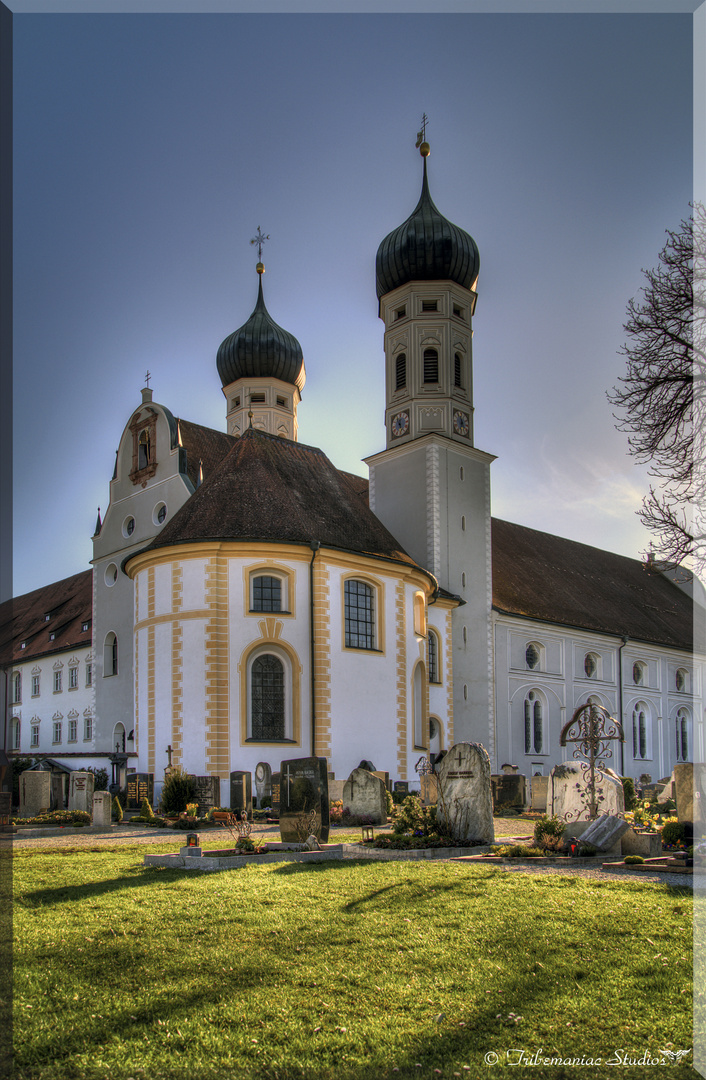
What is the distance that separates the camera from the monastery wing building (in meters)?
26.4

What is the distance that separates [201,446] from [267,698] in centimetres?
1155

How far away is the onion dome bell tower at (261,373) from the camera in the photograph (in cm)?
4425

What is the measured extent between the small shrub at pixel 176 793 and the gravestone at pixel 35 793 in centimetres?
296

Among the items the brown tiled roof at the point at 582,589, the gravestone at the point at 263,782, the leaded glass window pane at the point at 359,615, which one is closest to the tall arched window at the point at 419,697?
the leaded glass window pane at the point at 359,615

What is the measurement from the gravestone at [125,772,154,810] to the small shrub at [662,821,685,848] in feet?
50.4

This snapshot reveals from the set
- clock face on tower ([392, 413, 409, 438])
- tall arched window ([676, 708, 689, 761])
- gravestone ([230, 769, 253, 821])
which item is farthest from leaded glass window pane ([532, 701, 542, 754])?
gravestone ([230, 769, 253, 821])

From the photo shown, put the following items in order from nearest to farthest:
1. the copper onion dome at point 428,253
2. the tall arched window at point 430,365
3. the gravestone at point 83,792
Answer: the gravestone at point 83,792, the tall arched window at point 430,365, the copper onion dome at point 428,253

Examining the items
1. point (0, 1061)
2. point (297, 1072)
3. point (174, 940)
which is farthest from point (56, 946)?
point (297, 1072)

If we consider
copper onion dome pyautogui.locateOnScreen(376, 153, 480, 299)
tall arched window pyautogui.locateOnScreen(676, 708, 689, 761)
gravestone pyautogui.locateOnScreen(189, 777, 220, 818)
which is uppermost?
copper onion dome pyautogui.locateOnScreen(376, 153, 480, 299)

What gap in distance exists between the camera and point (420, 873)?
10945mm

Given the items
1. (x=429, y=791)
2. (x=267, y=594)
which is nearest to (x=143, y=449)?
(x=267, y=594)

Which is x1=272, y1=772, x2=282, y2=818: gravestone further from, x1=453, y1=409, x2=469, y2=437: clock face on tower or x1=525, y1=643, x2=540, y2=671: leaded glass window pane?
x1=525, y1=643, x2=540, y2=671: leaded glass window pane

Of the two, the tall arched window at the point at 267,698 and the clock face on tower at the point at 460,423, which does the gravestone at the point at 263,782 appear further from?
the clock face on tower at the point at 460,423

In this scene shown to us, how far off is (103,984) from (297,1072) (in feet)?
6.48
